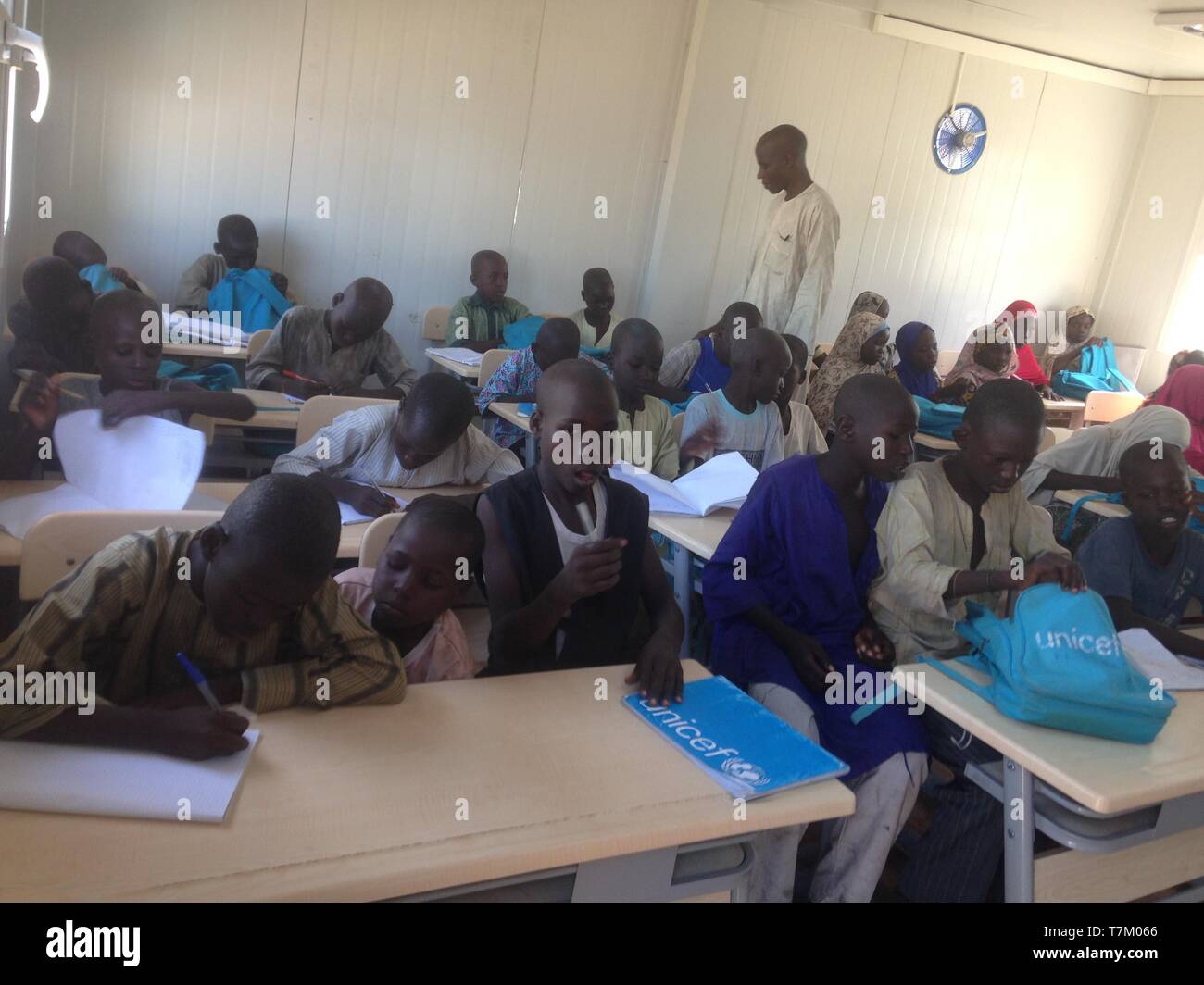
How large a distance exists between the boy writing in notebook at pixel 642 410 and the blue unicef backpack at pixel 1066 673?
1730 millimetres

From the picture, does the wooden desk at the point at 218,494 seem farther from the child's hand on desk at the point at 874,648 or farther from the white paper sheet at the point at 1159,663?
the white paper sheet at the point at 1159,663

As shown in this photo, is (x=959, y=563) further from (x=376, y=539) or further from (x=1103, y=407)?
(x=1103, y=407)

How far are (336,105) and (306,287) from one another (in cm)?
109

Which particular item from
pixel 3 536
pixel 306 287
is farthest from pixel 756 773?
pixel 306 287

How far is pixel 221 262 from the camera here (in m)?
5.45

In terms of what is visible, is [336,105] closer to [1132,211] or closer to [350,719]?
[350,719]

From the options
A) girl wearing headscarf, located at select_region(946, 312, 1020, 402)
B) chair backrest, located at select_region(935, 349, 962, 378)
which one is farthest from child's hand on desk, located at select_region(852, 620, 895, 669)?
chair backrest, located at select_region(935, 349, 962, 378)

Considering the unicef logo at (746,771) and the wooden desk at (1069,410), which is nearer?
the unicef logo at (746,771)

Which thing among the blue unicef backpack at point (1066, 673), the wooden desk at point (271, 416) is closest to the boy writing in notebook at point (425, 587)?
the blue unicef backpack at point (1066, 673)

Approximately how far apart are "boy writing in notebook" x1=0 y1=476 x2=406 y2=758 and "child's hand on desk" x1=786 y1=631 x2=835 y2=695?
1019 millimetres

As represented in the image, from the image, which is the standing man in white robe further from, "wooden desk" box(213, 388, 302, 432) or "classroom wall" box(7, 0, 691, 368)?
"wooden desk" box(213, 388, 302, 432)

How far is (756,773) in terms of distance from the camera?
134 centimetres

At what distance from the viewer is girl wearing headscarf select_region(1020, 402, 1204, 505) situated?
4.05m

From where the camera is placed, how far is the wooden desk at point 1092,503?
3.65m
